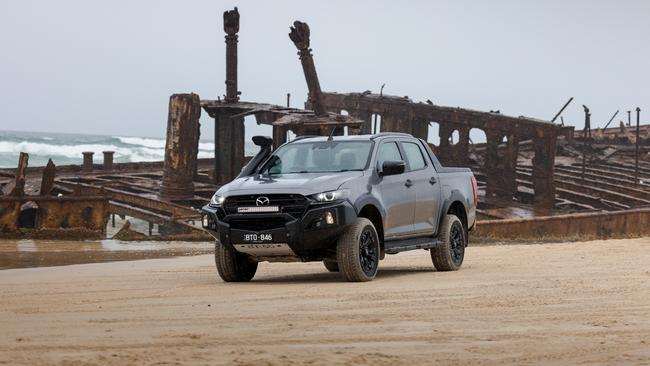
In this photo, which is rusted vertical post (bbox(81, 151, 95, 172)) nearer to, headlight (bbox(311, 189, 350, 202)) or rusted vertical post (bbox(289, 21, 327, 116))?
rusted vertical post (bbox(289, 21, 327, 116))

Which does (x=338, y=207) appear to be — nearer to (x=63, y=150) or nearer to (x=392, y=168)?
(x=392, y=168)

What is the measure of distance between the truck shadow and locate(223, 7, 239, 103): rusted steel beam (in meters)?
16.7

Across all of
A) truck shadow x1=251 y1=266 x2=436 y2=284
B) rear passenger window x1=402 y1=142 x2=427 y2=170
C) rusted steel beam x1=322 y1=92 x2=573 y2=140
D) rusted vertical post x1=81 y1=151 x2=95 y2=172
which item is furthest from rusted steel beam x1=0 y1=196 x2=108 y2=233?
rusted vertical post x1=81 y1=151 x2=95 y2=172

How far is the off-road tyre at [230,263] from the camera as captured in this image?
1375cm

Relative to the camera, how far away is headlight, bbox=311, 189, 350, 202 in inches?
517

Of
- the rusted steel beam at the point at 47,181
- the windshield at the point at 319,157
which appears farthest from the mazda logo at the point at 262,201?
the rusted steel beam at the point at 47,181

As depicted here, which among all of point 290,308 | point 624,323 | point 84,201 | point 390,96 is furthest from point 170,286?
point 390,96

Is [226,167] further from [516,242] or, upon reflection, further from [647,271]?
[647,271]

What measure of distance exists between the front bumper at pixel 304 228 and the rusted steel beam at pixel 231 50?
1901 cm

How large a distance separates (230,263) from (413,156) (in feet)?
8.80

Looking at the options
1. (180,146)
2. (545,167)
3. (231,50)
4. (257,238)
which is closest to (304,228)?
(257,238)

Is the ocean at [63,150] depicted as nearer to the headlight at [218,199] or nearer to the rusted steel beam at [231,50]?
the rusted steel beam at [231,50]

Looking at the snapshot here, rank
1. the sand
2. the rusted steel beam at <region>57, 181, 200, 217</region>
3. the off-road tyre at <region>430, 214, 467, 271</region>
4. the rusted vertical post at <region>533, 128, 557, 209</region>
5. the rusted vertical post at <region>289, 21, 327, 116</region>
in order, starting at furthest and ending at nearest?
the rusted vertical post at <region>533, 128, 557, 209</region> < the rusted vertical post at <region>289, 21, 327, 116</region> < the rusted steel beam at <region>57, 181, 200, 217</region> < the off-road tyre at <region>430, 214, 467, 271</region> < the sand

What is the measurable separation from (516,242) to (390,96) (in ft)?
55.3
